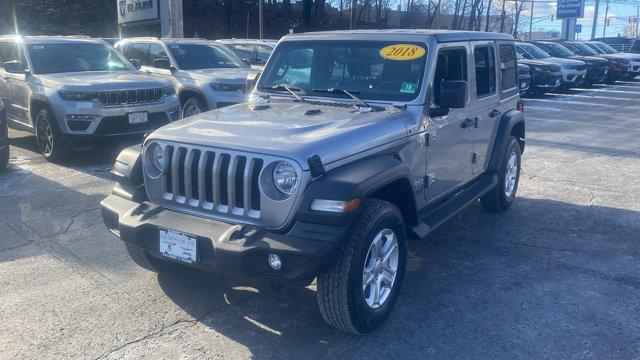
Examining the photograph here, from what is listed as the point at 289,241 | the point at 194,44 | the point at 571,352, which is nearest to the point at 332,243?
the point at 289,241

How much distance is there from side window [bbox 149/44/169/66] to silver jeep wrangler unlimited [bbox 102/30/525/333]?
22.0 ft

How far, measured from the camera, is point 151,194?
4.05m

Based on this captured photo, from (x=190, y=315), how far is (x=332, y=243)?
137 centimetres

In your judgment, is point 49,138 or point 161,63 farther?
point 161,63

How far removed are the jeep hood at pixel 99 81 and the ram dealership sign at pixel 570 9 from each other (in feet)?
121

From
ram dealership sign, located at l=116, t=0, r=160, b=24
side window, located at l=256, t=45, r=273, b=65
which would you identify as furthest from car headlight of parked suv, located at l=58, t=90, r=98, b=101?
ram dealership sign, located at l=116, t=0, r=160, b=24

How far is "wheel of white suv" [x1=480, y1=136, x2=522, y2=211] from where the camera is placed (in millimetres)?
6383

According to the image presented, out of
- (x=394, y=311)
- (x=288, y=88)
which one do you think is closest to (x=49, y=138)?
(x=288, y=88)

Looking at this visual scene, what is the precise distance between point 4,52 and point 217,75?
3470 millimetres

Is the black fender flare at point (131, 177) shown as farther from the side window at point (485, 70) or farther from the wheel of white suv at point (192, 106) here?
the wheel of white suv at point (192, 106)

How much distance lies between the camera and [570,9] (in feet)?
130

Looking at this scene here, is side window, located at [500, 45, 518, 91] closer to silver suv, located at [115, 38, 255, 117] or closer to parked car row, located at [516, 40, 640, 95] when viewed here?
silver suv, located at [115, 38, 255, 117]

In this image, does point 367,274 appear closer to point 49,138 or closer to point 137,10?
point 49,138

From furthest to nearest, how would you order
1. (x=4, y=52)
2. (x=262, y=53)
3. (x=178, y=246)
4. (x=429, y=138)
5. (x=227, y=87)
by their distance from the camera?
(x=262, y=53)
(x=227, y=87)
(x=4, y=52)
(x=429, y=138)
(x=178, y=246)
